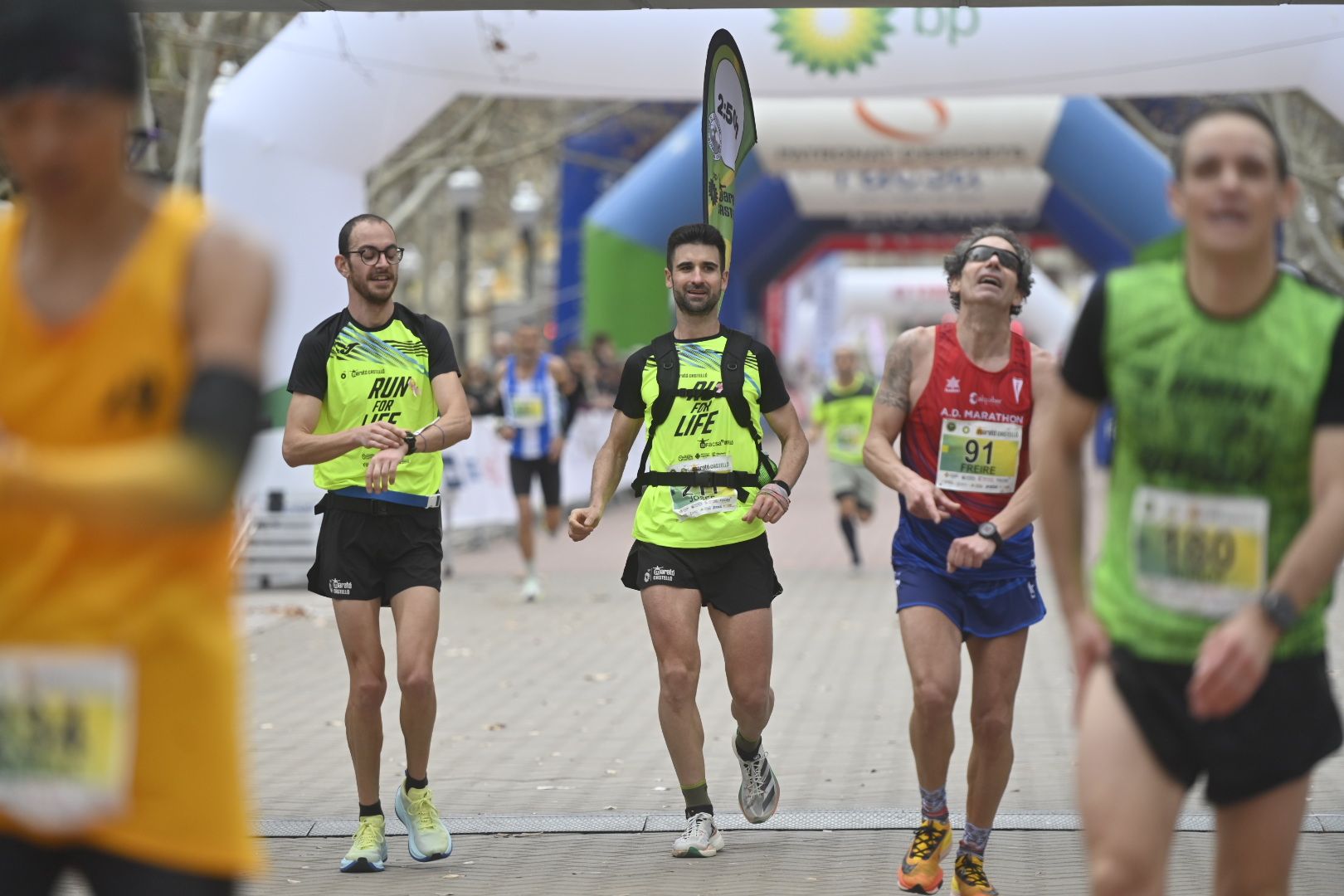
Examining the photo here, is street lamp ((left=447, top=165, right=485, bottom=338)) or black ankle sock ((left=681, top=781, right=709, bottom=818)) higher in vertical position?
street lamp ((left=447, top=165, right=485, bottom=338))

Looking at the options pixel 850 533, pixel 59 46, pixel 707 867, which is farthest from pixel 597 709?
pixel 59 46

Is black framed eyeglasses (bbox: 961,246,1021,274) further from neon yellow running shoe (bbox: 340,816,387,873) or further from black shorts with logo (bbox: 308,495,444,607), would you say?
neon yellow running shoe (bbox: 340,816,387,873)

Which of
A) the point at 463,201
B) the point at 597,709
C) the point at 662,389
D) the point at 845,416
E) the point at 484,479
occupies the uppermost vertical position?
the point at 463,201

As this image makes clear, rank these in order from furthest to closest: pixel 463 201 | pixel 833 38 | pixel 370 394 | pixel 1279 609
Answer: pixel 463 201, pixel 833 38, pixel 370 394, pixel 1279 609

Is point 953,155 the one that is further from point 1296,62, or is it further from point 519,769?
point 519,769

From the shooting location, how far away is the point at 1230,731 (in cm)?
335

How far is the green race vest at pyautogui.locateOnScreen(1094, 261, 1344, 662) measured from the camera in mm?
3322

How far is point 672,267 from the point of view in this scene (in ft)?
21.8

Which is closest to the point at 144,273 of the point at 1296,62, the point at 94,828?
the point at 94,828

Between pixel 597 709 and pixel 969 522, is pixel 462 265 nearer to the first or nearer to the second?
pixel 597 709

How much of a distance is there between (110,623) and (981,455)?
12.1 ft

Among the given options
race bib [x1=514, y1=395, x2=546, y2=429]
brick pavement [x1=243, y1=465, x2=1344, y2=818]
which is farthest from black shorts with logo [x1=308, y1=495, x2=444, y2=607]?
race bib [x1=514, y1=395, x2=546, y2=429]

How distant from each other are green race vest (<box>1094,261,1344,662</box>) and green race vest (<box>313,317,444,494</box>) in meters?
3.48

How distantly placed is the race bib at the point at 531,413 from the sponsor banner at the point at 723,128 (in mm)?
8159
